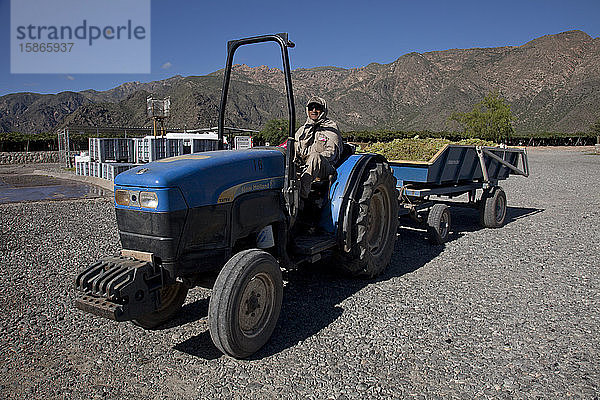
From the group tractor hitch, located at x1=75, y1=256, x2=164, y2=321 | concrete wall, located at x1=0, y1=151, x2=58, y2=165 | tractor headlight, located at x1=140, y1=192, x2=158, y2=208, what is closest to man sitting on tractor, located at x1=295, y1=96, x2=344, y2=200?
tractor headlight, located at x1=140, y1=192, x2=158, y2=208

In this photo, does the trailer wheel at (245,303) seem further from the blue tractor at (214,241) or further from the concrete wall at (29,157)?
the concrete wall at (29,157)

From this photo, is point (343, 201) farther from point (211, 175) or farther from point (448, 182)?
point (448, 182)

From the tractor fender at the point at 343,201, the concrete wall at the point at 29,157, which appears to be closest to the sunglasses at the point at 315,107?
the tractor fender at the point at 343,201

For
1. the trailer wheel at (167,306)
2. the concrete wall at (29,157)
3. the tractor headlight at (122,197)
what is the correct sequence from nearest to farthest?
the tractor headlight at (122,197), the trailer wheel at (167,306), the concrete wall at (29,157)

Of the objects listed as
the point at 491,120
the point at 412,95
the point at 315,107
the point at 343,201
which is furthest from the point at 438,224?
the point at 412,95

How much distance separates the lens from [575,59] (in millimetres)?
134250

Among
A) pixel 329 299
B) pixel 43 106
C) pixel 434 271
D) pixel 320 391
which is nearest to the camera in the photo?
pixel 320 391

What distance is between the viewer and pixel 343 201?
192 inches

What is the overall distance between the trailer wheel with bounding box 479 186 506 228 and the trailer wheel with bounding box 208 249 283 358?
575cm

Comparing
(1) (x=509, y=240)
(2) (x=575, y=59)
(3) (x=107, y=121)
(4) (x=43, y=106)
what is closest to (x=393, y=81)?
(2) (x=575, y=59)

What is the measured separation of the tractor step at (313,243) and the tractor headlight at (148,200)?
159 cm

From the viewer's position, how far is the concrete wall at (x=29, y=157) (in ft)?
94.6

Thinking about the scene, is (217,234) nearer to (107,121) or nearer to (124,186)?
(124,186)

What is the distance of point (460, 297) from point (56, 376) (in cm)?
377
